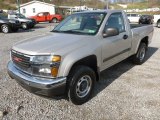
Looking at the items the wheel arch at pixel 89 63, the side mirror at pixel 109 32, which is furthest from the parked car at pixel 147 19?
the wheel arch at pixel 89 63

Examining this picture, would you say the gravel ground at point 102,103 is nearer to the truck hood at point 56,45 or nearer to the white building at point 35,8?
the truck hood at point 56,45

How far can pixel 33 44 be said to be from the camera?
147 inches

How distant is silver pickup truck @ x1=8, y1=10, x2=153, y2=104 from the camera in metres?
3.24

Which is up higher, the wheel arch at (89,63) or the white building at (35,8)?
the white building at (35,8)

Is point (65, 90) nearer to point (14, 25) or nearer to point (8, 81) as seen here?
point (8, 81)

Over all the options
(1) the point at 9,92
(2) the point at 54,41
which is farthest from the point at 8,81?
(2) the point at 54,41

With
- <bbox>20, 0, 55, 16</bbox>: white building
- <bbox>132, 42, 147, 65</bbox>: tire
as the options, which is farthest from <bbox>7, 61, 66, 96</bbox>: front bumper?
<bbox>20, 0, 55, 16</bbox>: white building

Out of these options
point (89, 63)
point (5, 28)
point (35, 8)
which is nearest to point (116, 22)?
point (89, 63)

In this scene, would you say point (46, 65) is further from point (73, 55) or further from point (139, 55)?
point (139, 55)

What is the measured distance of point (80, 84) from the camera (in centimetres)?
377

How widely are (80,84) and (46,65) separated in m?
0.89

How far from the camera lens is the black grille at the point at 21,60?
11.2 ft

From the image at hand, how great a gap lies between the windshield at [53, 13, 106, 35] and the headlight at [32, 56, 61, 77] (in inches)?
50.2

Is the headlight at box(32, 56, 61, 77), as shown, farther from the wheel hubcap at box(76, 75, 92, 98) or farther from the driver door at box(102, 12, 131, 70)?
the driver door at box(102, 12, 131, 70)
